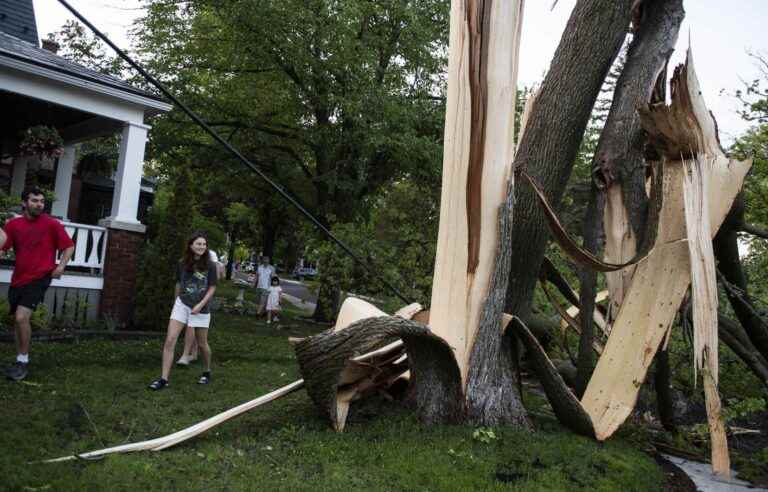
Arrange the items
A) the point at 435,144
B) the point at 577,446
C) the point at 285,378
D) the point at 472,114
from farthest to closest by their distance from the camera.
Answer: the point at 435,144, the point at 285,378, the point at 472,114, the point at 577,446

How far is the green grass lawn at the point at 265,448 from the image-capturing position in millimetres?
3580

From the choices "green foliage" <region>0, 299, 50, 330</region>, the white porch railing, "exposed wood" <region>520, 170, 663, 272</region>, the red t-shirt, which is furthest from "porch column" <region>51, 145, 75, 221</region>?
"exposed wood" <region>520, 170, 663, 272</region>

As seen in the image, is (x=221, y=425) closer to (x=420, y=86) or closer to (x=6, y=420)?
(x=6, y=420)

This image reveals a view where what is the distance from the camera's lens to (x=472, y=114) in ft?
16.9

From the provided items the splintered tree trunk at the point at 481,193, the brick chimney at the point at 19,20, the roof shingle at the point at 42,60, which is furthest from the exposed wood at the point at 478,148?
the brick chimney at the point at 19,20

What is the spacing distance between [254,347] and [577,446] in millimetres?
6064

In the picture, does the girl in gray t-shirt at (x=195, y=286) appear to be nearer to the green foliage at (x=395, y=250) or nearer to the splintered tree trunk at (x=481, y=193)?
the splintered tree trunk at (x=481, y=193)

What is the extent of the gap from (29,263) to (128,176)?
15.6 feet

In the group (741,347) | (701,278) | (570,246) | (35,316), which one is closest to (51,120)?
(35,316)

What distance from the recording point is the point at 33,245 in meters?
5.79

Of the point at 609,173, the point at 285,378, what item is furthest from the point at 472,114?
the point at 285,378

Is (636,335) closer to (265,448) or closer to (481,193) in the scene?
(481,193)

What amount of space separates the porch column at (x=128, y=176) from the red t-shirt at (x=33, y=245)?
14.2 feet

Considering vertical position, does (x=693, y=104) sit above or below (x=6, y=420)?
above
